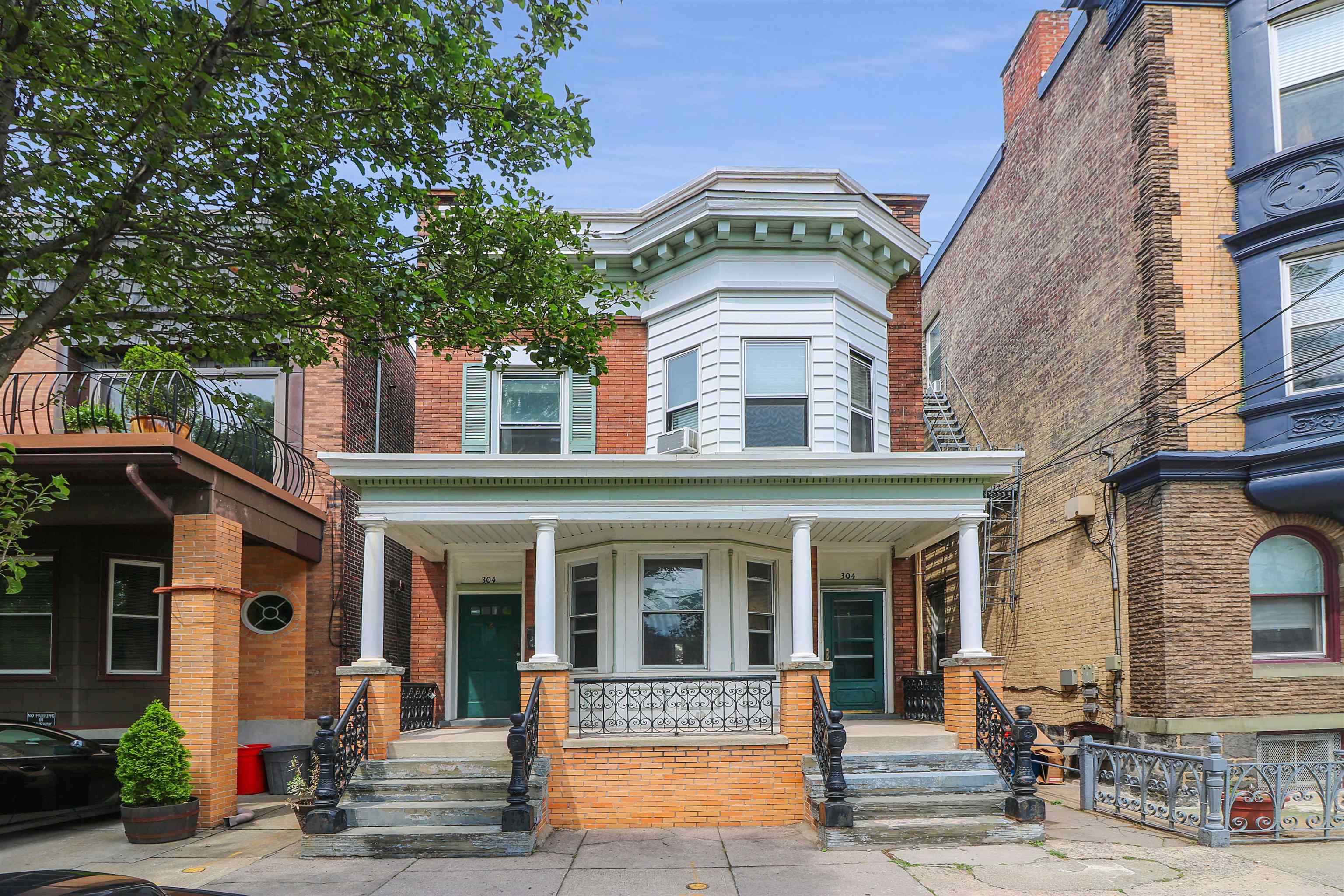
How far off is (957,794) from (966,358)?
14189mm

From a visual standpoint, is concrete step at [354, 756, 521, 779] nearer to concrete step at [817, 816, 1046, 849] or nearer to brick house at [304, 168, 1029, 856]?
brick house at [304, 168, 1029, 856]

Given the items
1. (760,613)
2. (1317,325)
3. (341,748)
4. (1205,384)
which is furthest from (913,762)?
(1317,325)

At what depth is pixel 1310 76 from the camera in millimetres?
14438

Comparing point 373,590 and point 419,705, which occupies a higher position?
point 373,590

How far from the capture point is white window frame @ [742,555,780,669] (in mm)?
14789

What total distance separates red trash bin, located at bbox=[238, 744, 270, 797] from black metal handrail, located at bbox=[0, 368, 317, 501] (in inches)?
145

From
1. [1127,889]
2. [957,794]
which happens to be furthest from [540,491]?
[1127,889]

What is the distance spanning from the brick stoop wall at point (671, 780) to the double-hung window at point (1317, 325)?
7842 millimetres

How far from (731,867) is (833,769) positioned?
160cm

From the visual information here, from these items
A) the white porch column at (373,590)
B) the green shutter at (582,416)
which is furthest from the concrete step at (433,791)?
the green shutter at (582,416)

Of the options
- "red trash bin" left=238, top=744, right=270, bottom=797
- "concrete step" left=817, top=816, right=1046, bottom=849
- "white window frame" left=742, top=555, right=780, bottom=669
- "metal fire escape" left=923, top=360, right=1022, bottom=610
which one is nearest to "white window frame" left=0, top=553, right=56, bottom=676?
"red trash bin" left=238, top=744, right=270, bottom=797

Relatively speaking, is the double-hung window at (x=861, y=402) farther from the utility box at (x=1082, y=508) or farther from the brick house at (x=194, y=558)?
the brick house at (x=194, y=558)

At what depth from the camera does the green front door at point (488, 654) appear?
53.3 feet

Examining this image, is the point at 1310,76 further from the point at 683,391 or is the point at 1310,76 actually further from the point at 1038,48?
the point at 683,391
